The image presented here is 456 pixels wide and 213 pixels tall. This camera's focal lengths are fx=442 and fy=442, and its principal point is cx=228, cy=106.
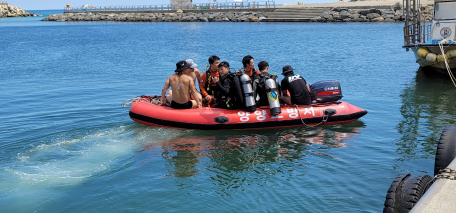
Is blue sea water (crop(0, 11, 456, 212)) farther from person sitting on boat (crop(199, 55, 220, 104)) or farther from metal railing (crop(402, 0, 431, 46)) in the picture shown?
metal railing (crop(402, 0, 431, 46))

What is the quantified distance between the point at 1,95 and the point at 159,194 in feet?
34.8

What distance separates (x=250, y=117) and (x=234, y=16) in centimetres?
5428

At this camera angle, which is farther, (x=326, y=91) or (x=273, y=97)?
(x=326, y=91)

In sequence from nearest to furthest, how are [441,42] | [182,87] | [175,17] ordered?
1. [182,87]
2. [441,42]
3. [175,17]

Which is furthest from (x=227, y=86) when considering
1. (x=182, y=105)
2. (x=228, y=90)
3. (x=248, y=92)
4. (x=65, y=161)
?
(x=65, y=161)

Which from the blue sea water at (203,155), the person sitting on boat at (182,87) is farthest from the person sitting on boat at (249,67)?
the blue sea water at (203,155)

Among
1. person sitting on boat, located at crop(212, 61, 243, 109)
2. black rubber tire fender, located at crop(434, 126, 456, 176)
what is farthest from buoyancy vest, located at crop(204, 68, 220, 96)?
black rubber tire fender, located at crop(434, 126, 456, 176)

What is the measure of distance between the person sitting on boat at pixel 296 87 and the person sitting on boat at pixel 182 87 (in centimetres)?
202

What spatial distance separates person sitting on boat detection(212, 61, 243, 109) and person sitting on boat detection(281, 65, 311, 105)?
3.61ft

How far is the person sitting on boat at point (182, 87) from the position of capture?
9500 mm

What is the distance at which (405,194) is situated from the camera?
442cm

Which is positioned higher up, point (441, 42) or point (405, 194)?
point (441, 42)

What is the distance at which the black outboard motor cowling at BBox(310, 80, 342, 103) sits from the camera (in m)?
9.98

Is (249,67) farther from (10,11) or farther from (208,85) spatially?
(10,11)
